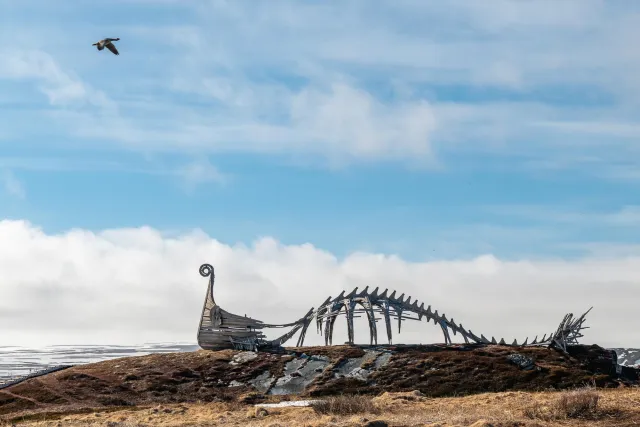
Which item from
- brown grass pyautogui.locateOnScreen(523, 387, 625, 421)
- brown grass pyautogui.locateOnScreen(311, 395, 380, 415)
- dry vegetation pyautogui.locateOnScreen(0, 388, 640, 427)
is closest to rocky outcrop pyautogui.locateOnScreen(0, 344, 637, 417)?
dry vegetation pyautogui.locateOnScreen(0, 388, 640, 427)

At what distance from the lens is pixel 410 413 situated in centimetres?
3478

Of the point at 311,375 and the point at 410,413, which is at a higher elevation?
the point at 311,375

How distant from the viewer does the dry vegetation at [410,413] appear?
29.0 m

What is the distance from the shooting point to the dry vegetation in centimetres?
2903

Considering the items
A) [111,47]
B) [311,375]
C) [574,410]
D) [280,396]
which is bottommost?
[574,410]

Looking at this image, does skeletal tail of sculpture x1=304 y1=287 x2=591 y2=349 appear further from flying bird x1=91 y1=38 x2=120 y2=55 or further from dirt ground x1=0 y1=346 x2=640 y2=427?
flying bird x1=91 y1=38 x2=120 y2=55

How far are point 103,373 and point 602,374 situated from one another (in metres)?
35.4

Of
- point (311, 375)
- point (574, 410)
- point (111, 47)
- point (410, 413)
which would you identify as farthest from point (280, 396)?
point (111, 47)

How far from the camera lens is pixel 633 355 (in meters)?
82.2

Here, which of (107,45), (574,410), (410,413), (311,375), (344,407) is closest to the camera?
(107,45)

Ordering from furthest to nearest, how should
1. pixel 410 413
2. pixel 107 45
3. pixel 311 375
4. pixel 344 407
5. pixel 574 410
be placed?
pixel 311 375 < pixel 410 413 < pixel 344 407 < pixel 574 410 < pixel 107 45

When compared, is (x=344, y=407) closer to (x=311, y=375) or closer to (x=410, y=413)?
(x=410, y=413)

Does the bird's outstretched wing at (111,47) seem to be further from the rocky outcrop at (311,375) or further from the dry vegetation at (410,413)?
the rocky outcrop at (311,375)

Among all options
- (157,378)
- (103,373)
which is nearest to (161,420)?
(157,378)
